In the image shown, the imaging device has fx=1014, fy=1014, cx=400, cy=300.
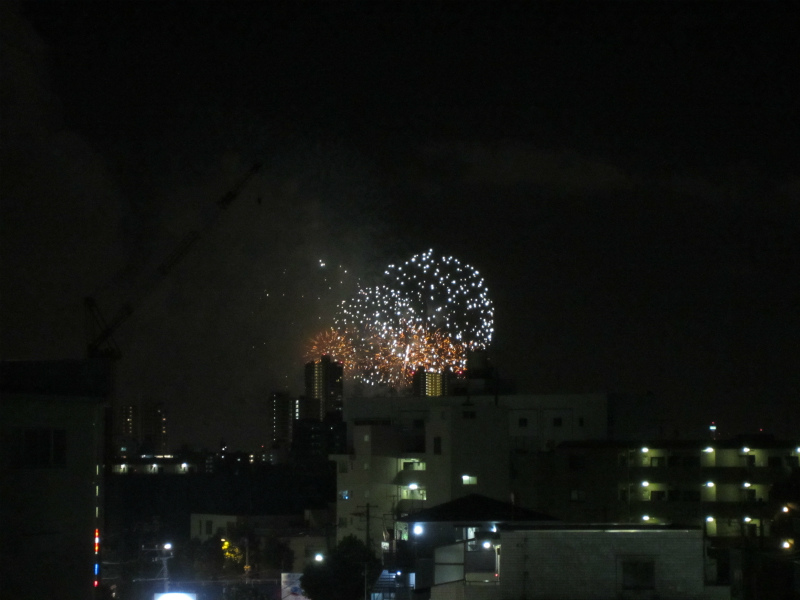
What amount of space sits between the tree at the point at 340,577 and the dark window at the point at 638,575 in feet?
26.2

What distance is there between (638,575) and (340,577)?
28.9ft

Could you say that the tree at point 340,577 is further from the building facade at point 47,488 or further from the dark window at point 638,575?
the building facade at point 47,488

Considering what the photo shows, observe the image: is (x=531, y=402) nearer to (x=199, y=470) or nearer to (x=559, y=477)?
(x=559, y=477)

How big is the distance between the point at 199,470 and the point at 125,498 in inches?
350

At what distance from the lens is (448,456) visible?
20094 millimetres

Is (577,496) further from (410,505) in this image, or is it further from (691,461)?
(410,505)

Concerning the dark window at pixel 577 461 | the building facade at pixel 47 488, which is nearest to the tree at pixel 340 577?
the dark window at pixel 577 461

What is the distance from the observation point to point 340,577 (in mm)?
15695

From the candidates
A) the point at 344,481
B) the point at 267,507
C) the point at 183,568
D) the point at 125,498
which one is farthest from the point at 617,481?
the point at 125,498

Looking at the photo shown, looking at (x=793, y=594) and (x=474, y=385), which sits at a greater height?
(x=474, y=385)

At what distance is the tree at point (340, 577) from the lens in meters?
15.4

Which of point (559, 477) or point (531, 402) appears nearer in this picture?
point (559, 477)

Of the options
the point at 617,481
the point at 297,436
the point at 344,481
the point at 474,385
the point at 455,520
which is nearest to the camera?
the point at 455,520

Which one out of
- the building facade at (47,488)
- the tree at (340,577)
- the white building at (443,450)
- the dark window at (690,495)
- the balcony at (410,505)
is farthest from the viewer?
the balcony at (410,505)
